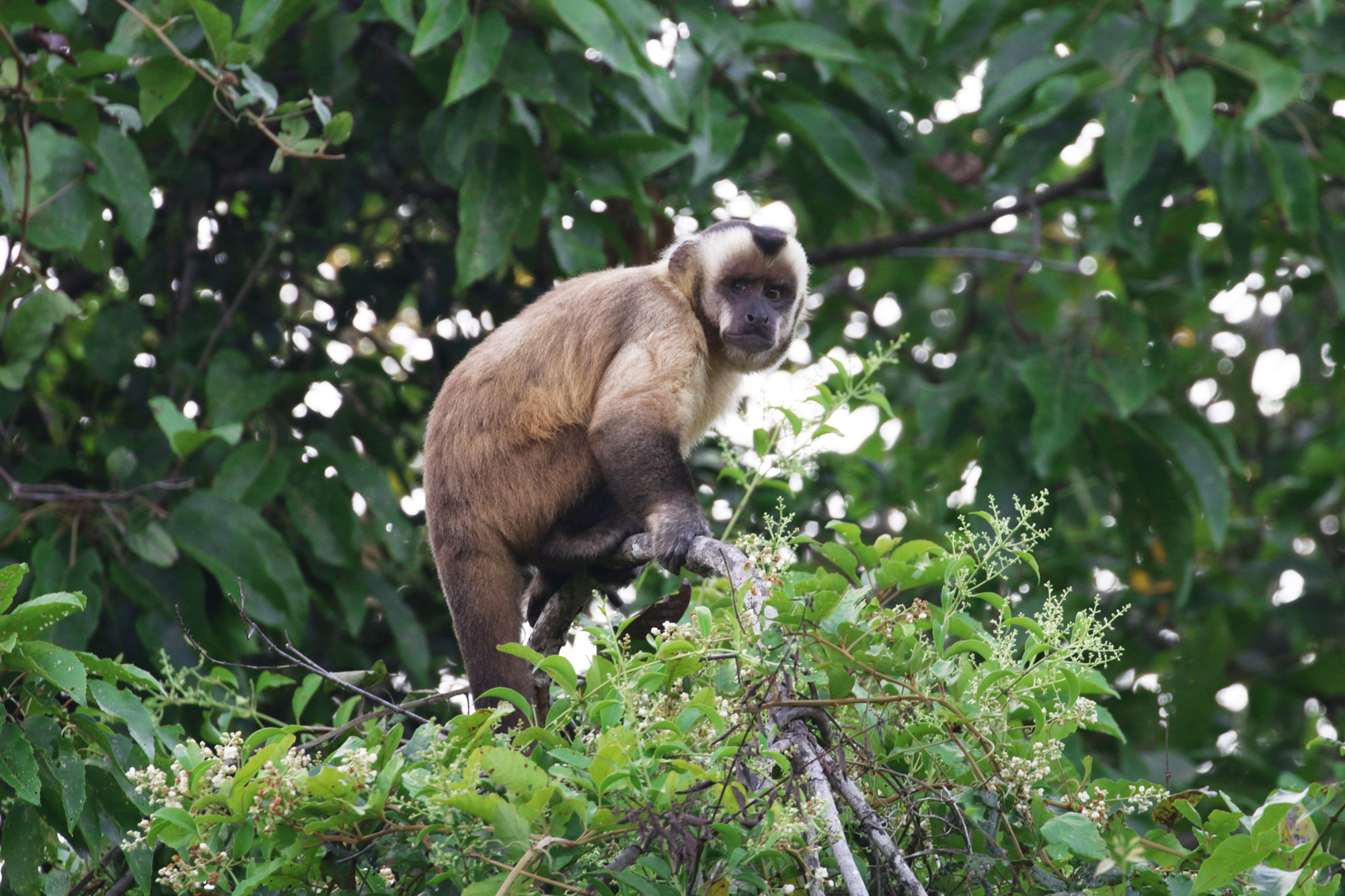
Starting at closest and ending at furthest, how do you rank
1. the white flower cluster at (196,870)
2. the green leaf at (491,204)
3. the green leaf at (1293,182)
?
the white flower cluster at (196,870)
the green leaf at (491,204)
the green leaf at (1293,182)

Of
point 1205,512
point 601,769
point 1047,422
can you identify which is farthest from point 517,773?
point 1205,512

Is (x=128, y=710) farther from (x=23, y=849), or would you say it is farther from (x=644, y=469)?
(x=644, y=469)

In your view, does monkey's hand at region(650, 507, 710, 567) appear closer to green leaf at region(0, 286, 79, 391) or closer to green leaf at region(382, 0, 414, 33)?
green leaf at region(382, 0, 414, 33)

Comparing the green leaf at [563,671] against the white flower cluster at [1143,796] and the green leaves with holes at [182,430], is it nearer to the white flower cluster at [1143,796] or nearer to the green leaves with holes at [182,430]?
the white flower cluster at [1143,796]

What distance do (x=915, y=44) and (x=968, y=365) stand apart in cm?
146

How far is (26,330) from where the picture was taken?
13.9 ft

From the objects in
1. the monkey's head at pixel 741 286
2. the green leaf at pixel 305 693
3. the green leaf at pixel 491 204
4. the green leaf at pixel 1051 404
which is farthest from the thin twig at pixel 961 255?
the green leaf at pixel 305 693

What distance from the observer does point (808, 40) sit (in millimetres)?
4898

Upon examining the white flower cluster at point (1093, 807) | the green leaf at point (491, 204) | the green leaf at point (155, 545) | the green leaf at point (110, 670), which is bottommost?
the green leaf at point (155, 545)

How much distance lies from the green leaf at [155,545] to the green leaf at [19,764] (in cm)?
179

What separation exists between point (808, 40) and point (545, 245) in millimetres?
1484

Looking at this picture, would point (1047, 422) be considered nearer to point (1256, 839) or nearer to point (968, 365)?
point (968, 365)

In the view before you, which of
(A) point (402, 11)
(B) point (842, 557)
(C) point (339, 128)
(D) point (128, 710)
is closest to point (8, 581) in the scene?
(D) point (128, 710)

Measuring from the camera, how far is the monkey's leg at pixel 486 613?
3266mm
